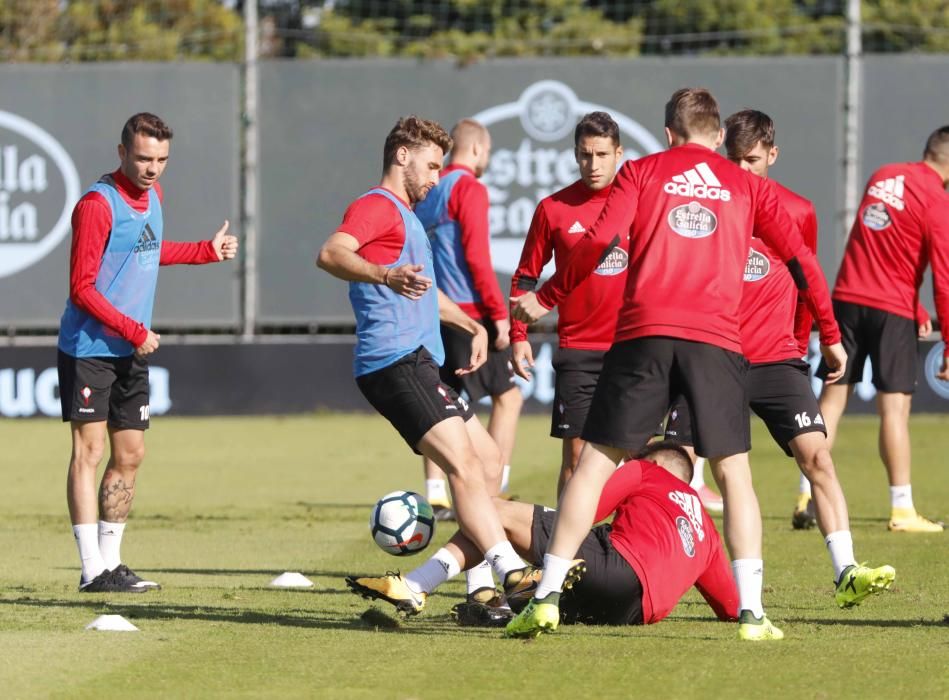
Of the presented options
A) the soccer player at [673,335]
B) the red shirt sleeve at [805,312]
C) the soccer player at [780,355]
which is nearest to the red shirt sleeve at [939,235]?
the red shirt sleeve at [805,312]

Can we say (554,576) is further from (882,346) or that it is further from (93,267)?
(882,346)

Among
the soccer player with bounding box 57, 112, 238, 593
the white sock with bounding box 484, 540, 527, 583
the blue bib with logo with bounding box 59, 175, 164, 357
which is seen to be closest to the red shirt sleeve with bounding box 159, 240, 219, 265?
the soccer player with bounding box 57, 112, 238, 593

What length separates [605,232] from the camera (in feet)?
20.1

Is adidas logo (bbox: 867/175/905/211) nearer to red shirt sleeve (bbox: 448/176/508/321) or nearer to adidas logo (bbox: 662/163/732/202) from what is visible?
red shirt sleeve (bbox: 448/176/508/321)

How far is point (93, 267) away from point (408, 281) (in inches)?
83.3

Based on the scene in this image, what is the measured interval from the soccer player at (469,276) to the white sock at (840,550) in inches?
145

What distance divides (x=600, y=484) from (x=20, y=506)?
6.58 meters

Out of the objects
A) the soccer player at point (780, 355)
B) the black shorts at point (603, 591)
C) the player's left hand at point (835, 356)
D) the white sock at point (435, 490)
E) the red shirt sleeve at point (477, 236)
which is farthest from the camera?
the white sock at point (435, 490)

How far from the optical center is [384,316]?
6.96 metres

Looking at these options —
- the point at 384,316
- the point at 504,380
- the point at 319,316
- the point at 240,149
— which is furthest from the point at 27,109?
the point at 384,316

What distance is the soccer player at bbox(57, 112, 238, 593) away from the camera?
7.82 meters

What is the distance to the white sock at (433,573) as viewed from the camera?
675 cm

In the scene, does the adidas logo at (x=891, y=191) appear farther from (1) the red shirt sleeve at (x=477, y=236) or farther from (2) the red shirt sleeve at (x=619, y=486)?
(2) the red shirt sleeve at (x=619, y=486)

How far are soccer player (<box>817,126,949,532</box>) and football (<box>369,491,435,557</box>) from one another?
147 inches
